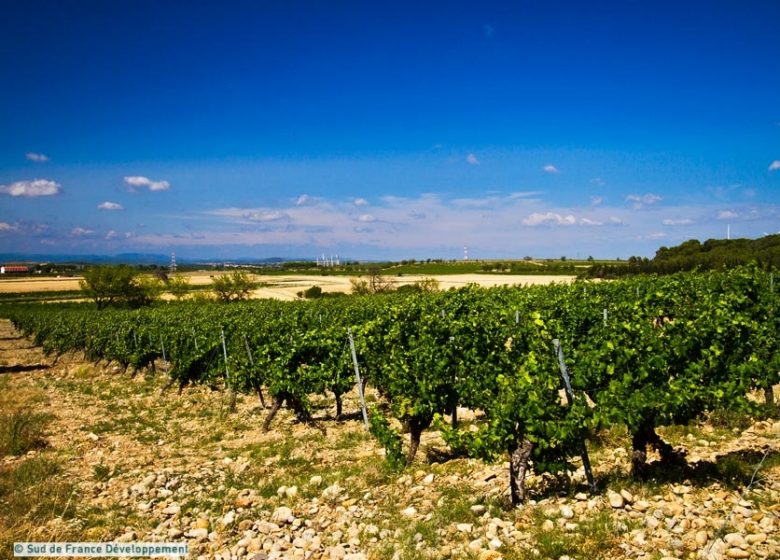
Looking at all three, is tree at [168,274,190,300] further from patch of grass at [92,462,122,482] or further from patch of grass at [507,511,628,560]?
patch of grass at [507,511,628,560]

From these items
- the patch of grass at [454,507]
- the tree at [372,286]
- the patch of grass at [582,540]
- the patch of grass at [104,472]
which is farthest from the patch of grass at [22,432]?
the tree at [372,286]

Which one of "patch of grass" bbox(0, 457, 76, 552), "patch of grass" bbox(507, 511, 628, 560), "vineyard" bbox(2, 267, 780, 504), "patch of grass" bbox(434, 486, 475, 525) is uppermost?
"vineyard" bbox(2, 267, 780, 504)

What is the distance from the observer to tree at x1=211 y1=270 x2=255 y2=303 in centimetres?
7365

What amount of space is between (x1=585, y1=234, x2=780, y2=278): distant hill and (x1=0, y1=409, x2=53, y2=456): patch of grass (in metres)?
60.0

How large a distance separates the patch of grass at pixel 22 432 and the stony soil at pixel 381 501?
429 millimetres

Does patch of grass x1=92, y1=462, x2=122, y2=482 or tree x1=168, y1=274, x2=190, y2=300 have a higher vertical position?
tree x1=168, y1=274, x2=190, y2=300

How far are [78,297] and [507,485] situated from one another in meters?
98.2

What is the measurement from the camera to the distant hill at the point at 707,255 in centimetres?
5634

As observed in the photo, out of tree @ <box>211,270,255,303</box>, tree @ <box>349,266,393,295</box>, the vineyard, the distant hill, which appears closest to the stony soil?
the vineyard

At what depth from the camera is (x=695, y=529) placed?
521 centimetres

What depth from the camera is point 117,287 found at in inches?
2852

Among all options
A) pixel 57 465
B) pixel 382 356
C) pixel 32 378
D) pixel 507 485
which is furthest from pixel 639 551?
pixel 32 378

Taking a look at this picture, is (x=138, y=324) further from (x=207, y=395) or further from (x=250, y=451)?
(x=250, y=451)

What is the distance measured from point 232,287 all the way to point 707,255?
70.4m
